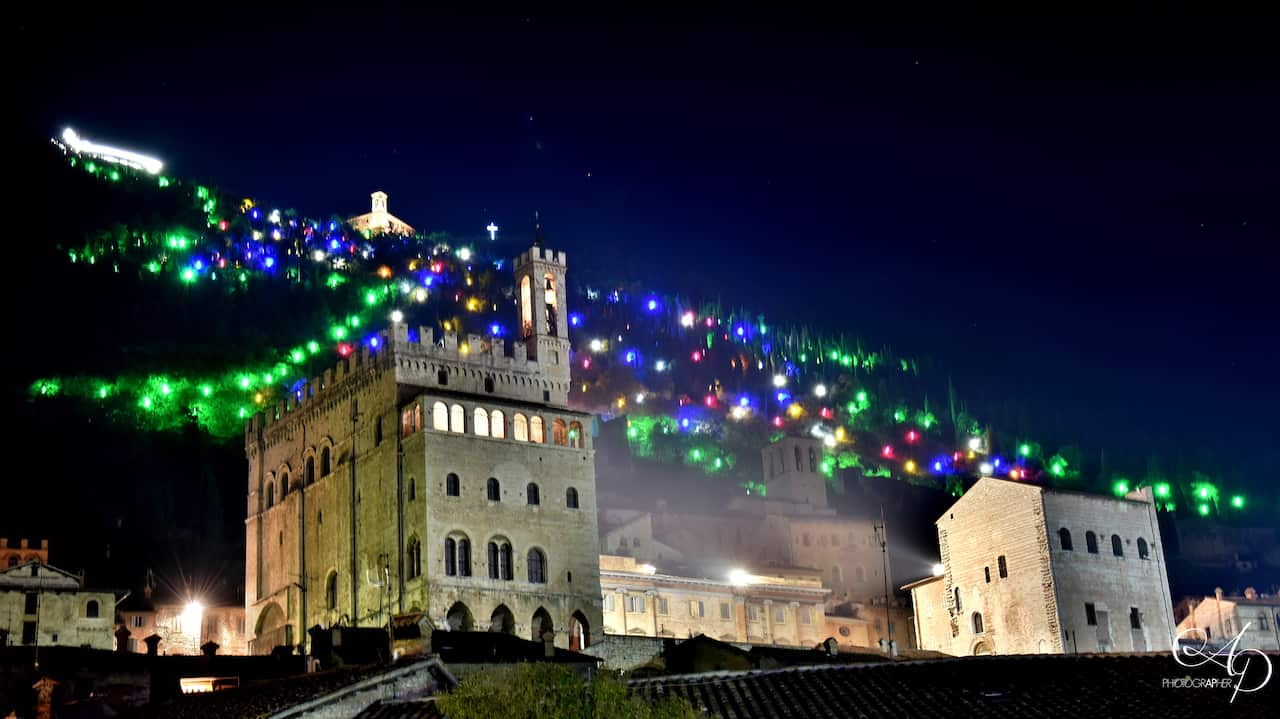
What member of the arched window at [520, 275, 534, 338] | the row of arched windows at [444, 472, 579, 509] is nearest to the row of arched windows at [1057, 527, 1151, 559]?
the row of arched windows at [444, 472, 579, 509]

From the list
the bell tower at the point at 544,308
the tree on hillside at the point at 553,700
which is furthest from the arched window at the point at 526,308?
the tree on hillside at the point at 553,700

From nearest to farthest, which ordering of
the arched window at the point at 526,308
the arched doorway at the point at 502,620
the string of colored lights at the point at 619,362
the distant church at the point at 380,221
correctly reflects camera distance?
the arched doorway at the point at 502,620 → the arched window at the point at 526,308 → the string of colored lights at the point at 619,362 → the distant church at the point at 380,221

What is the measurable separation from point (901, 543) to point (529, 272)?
4443 centimetres

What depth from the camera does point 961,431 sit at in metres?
142

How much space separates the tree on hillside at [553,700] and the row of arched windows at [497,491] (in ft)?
101

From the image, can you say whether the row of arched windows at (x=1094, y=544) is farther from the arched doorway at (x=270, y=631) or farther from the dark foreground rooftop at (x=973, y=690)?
the arched doorway at (x=270, y=631)

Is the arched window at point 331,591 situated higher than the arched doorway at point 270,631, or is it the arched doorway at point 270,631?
the arched window at point 331,591

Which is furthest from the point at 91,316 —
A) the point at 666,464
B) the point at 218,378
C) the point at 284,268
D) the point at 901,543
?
the point at 901,543

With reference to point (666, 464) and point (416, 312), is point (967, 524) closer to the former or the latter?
point (666, 464)

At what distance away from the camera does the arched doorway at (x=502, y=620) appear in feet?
186

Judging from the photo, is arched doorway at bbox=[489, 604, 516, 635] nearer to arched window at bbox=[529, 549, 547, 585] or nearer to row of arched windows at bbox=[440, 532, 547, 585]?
row of arched windows at bbox=[440, 532, 547, 585]

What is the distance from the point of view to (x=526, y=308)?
69750mm

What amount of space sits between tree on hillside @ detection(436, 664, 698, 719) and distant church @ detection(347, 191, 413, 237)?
400 ft

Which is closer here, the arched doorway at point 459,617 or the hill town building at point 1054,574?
the arched doorway at point 459,617
